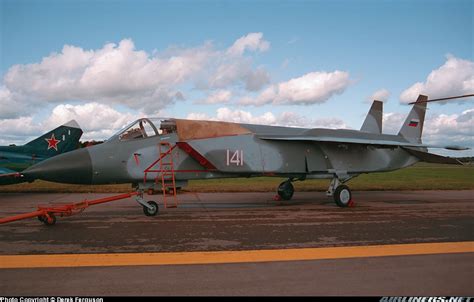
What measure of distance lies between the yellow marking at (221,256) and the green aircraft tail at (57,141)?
12.8 metres

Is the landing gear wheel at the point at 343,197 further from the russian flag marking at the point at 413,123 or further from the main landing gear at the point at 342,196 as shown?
the russian flag marking at the point at 413,123

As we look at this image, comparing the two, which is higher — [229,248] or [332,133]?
[332,133]

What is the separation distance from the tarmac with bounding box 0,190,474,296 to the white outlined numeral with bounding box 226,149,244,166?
1.68m

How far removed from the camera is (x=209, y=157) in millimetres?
9969

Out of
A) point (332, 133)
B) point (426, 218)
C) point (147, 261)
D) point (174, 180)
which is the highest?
point (332, 133)

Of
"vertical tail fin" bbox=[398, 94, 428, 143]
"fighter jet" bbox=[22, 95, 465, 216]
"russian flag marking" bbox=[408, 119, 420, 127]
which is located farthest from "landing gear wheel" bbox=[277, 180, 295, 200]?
"russian flag marking" bbox=[408, 119, 420, 127]

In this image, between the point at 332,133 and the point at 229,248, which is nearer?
the point at 229,248

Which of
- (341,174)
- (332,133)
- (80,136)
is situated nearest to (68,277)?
(341,174)

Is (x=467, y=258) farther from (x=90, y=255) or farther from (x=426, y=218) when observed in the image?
(x=90, y=255)

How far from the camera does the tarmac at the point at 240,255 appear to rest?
397 centimetres

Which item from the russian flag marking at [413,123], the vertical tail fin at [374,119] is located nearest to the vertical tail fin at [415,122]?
the russian flag marking at [413,123]

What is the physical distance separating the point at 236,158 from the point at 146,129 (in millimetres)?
2596

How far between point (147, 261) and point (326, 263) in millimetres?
2387

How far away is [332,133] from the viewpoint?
1269cm
